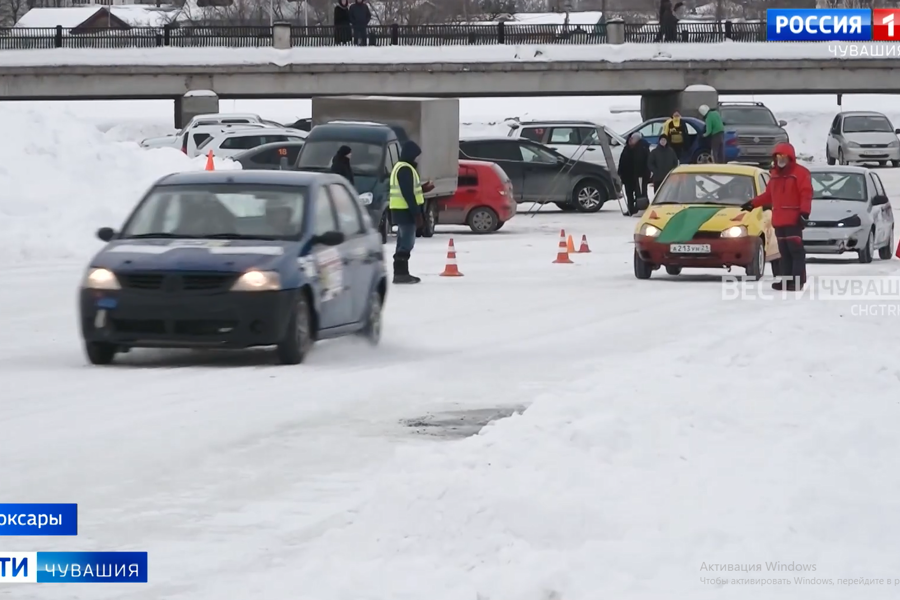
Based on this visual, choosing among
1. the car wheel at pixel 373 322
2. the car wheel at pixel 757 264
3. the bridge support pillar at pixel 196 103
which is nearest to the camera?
the car wheel at pixel 373 322

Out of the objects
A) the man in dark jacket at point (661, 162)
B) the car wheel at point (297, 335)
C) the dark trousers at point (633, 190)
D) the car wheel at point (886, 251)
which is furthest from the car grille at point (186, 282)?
the dark trousers at point (633, 190)

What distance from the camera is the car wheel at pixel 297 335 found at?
38.3 feet

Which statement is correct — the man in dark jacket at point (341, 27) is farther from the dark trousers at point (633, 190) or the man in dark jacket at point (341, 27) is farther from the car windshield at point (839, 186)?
the car windshield at point (839, 186)

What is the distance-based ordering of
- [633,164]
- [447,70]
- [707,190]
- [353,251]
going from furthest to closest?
[447,70], [633,164], [707,190], [353,251]

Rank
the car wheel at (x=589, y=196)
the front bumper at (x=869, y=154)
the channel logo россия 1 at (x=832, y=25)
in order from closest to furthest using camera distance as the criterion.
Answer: the car wheel at (x=589, y=196)
the front bumper at (x=869, y=154)
the channel logo россия 1 at (x=832, y=25)

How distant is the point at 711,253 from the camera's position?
19969mm

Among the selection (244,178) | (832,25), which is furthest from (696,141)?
(832,25)

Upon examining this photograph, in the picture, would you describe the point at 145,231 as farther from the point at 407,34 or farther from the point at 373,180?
the point at 407,34

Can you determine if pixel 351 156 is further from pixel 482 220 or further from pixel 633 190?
pixel 633 190

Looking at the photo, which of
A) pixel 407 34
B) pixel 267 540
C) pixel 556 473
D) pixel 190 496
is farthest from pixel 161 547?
pixel 407 34

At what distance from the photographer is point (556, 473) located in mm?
6938

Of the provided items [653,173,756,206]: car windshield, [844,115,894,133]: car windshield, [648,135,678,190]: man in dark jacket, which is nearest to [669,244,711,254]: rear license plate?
[653,173,756,206]: car windshield

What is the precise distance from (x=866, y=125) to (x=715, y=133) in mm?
16380

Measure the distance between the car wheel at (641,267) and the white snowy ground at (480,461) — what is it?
5927mm
